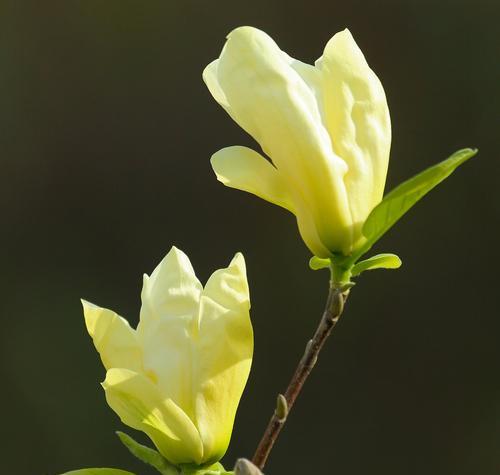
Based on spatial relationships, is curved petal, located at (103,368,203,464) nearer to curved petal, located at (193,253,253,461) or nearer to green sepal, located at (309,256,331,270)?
curved petal, located at (193,253,253,461)

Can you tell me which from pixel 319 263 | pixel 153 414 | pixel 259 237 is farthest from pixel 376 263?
pixel 259 237

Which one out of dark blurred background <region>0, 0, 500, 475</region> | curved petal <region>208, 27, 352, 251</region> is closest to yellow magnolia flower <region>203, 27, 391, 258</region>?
curved petal <region>208, 27, 352, 251</region>

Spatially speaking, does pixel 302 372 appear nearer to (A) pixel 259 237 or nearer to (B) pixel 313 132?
(B) pixel 313 132

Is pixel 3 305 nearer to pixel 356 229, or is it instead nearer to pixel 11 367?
pixel 11 367

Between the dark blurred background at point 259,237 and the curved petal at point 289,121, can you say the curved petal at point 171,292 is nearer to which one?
the curved petal at point 289,121

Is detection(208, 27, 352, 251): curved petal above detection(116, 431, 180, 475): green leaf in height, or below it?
above

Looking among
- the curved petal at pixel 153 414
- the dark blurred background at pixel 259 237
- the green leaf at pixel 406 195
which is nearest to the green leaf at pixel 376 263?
the green leaf at pixel 406 195

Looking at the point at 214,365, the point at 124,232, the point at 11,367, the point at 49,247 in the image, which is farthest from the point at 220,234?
the point at 214,365
